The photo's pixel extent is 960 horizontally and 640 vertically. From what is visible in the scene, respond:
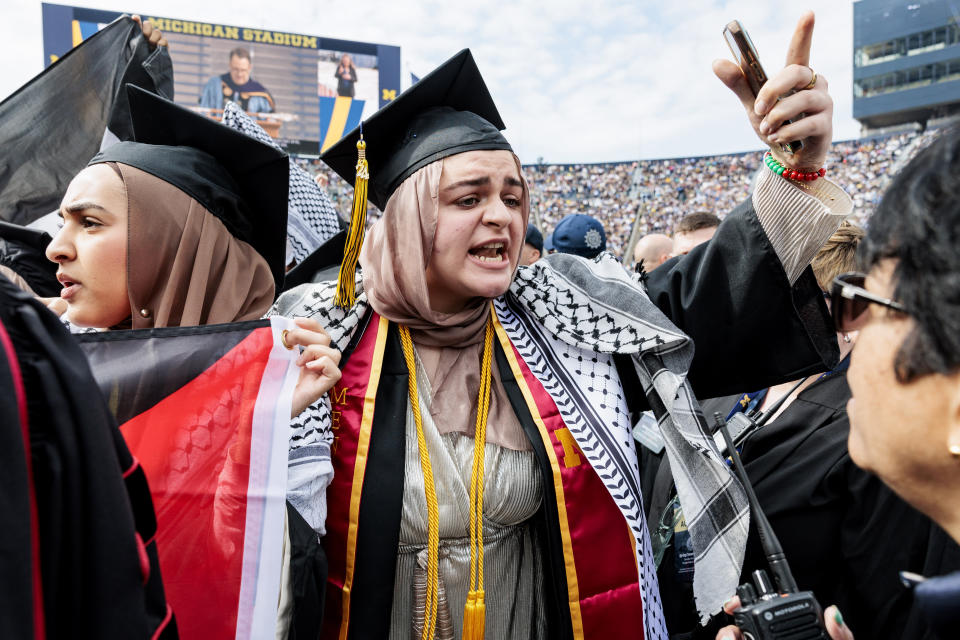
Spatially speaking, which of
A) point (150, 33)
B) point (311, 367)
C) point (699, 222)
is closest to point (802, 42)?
point (311, 367)

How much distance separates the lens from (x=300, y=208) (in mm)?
3820

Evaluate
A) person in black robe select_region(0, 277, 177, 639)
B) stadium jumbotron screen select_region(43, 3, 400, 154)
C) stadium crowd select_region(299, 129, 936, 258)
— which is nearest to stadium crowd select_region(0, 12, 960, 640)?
person in black robe select_region(0, 277, 177, 639)

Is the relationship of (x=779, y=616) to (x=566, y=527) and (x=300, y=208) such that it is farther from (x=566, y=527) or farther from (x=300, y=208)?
(x=300, y=208)

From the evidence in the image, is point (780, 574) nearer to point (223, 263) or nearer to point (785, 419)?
point (785, 419)

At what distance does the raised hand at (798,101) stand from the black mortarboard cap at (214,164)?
4.79ft

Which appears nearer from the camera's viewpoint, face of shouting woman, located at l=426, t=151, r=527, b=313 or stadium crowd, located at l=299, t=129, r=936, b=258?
face of shouting woman, located at l=426, t=151, r=527, b=313

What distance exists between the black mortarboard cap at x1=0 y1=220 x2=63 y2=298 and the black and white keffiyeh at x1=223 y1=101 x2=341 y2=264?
118 centimetres

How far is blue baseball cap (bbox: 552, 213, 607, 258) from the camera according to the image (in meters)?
5.91

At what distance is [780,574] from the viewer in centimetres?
153

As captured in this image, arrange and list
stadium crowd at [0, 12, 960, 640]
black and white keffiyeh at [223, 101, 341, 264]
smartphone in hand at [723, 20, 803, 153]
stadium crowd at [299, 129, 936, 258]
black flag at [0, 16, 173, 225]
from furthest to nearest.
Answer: stadium crowd at [299, 129, 936, 258], black and white keffiyeh at [223, 101, 341, 264], black flag at [0, 16, 173, 225], smartphone in hand at [723, 20, 803, 153], stadium crowd at [0, 12, 960, 640]

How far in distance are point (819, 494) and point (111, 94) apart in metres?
3.43

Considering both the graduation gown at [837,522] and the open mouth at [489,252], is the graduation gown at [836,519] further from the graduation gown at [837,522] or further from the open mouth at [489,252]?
the open mouth at [489,252]

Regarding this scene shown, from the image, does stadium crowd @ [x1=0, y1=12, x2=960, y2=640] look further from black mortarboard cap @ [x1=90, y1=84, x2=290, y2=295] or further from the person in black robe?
the person in black robe

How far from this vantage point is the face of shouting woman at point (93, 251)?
1763 mm
